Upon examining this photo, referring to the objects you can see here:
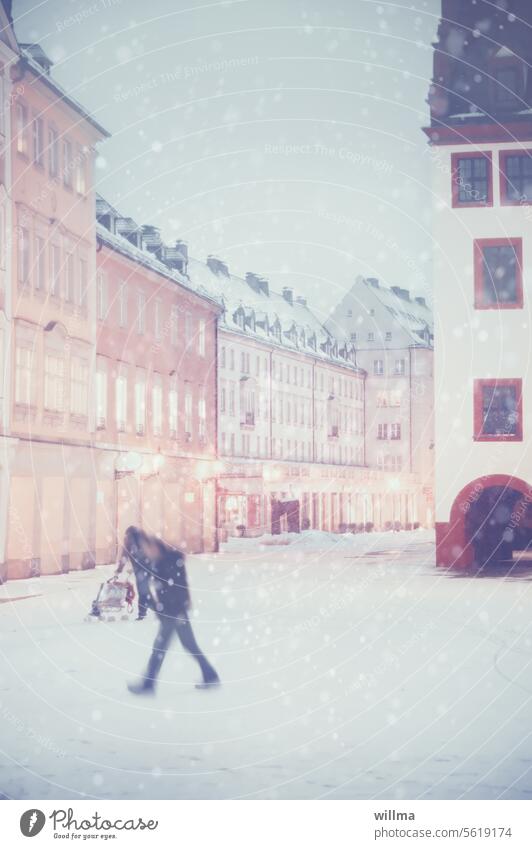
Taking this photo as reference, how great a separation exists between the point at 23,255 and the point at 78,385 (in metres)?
4.79

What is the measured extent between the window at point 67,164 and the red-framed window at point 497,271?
10.7 meters

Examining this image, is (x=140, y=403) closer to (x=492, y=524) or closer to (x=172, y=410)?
(x=172, y=410)

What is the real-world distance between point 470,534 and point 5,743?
72.6ft

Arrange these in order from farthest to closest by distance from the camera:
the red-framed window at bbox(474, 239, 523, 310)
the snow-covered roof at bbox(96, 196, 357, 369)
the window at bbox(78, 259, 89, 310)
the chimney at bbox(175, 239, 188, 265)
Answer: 1. the chimney at bbox(175, 239, 188, 265)
2. the snow-covered roof at bbox(96, 196, 357, 369)
3. the window at bbox(78, 259, 89, 310)
4. the red-framed window at bbox(474, 239, 523, 310)

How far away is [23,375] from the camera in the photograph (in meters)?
28.4

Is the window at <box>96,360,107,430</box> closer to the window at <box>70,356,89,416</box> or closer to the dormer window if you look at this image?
the window at <box>70,356,89,416</box>

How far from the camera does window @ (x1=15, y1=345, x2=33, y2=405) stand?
2795cm

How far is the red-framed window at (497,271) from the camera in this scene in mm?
30141

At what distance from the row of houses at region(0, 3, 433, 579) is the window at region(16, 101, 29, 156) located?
0.06m

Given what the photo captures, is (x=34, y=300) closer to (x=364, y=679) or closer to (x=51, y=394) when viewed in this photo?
(x=51, y=394)

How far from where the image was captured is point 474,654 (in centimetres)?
1447

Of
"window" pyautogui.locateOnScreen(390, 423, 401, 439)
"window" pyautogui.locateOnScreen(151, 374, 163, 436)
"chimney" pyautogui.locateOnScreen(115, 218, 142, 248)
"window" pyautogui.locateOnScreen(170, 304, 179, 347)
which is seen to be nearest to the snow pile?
"window" pyautogui.locateOnScreen(151, 374, 163, 436)

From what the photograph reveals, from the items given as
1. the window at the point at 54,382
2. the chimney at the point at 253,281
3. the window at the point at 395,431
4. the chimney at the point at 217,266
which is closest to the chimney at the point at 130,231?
the window at the point at 54,382

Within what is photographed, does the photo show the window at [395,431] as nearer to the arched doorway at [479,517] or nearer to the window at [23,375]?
the arched doorway at [479,517]
